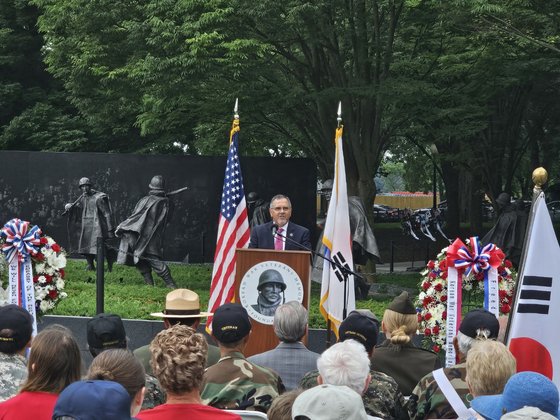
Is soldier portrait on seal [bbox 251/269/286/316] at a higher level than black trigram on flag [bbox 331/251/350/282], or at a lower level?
lower

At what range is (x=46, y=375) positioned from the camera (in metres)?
4.82

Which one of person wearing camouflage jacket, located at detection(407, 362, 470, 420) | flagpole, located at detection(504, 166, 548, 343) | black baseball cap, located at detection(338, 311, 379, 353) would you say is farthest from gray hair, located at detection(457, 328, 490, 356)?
flagpole, located at detection(504, 166, 548, 343)

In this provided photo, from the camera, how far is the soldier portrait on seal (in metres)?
10.9

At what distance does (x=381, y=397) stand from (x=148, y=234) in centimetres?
1434

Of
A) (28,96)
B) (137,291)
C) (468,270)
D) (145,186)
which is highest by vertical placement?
(28,96)

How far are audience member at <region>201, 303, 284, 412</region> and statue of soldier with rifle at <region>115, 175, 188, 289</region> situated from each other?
43.9 feet

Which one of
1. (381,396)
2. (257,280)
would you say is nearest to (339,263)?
(257,280)

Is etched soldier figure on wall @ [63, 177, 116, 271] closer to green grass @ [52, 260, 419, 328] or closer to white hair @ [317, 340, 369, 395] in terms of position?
green grass @ [52, 260, 419, 328]

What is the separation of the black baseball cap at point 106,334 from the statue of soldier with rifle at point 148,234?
13360 millimetres

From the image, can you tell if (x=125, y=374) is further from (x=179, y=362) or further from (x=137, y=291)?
(x=137, y=291)

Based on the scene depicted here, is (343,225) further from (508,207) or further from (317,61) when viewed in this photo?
(317,61)

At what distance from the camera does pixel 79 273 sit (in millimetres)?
21953

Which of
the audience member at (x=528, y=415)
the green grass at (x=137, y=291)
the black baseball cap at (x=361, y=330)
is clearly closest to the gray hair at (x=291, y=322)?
the black baseball cap at (x=361, y=330)

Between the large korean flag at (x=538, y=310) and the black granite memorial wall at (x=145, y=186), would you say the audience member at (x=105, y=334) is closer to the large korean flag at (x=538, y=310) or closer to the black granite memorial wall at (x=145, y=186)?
the large korean flag at (x=538, y=310)
